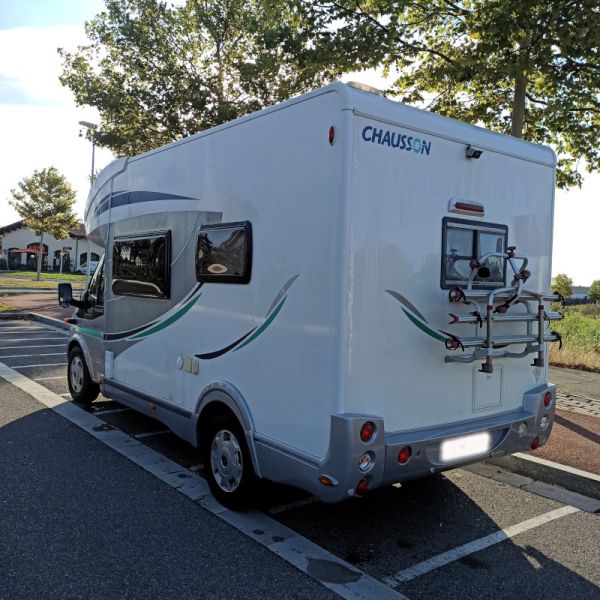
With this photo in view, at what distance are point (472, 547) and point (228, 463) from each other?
5.77 feet

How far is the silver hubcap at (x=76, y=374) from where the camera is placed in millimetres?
7062

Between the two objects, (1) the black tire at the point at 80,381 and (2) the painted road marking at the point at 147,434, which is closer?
(2) the painted road marking at the point at 147,434

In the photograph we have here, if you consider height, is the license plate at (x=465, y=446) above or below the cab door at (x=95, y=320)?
below

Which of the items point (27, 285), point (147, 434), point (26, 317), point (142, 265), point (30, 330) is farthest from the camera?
point (27, 285)

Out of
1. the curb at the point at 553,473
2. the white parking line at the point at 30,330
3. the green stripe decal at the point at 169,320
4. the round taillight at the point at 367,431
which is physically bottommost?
the curb at the point at 553,473

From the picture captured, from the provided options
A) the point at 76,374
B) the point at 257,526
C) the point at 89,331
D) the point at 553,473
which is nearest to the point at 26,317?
the point at 76,374

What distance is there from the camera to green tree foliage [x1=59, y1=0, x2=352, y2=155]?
15.6 metres

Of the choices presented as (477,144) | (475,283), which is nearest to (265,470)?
A: (475,283)

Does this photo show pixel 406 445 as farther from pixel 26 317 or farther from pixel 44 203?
pixel 44 203

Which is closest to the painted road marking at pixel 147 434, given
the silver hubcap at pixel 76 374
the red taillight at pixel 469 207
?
the silver hubcap at pixel 76 374

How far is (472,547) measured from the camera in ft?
12.5

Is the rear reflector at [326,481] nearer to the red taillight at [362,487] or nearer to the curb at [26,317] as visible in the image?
the red taillight at [362,487]

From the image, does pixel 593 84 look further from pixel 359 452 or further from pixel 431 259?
pixel 359 452

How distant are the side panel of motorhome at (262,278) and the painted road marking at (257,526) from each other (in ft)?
2.07
